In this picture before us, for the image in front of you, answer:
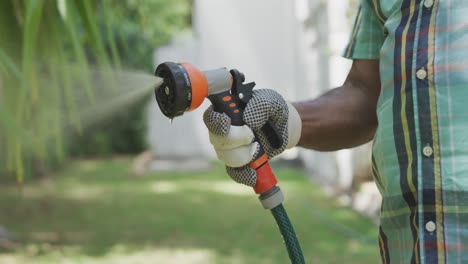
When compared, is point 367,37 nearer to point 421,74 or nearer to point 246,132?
point 421,74

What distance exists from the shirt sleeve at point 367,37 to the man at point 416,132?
0.07m

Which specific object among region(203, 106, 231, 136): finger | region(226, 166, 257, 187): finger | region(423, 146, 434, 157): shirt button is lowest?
region(226, 166, 257, 187): finger

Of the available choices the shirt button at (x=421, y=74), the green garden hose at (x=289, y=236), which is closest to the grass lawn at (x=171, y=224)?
the green garden hose at (x=289, y=236)

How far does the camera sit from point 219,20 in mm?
11555

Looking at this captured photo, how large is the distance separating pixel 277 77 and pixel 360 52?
32.0 feet

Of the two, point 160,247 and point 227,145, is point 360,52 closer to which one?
point 227,145

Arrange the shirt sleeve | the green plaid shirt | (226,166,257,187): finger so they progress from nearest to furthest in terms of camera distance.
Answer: the green plaid shirt
(226,166,257,187): finger
the shirt sleeve

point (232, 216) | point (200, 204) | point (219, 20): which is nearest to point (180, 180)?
point (200, 204)

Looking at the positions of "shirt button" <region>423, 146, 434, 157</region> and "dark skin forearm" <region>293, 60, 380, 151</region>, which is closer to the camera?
"shirt button" <region>423, 146, 434, 157</region>

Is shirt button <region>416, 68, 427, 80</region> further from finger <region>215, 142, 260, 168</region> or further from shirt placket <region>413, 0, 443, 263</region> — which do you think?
finger <region>215, 142, 260, 168</region>

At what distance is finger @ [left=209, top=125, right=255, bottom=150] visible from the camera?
1.27 meters

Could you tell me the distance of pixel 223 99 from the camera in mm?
1311

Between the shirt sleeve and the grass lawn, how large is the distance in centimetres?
296

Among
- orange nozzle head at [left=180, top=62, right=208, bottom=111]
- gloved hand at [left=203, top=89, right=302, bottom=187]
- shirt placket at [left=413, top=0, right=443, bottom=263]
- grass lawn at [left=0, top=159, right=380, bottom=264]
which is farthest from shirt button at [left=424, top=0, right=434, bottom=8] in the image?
grass lawn at [left=0, top=159, right=380, bottom=264]
